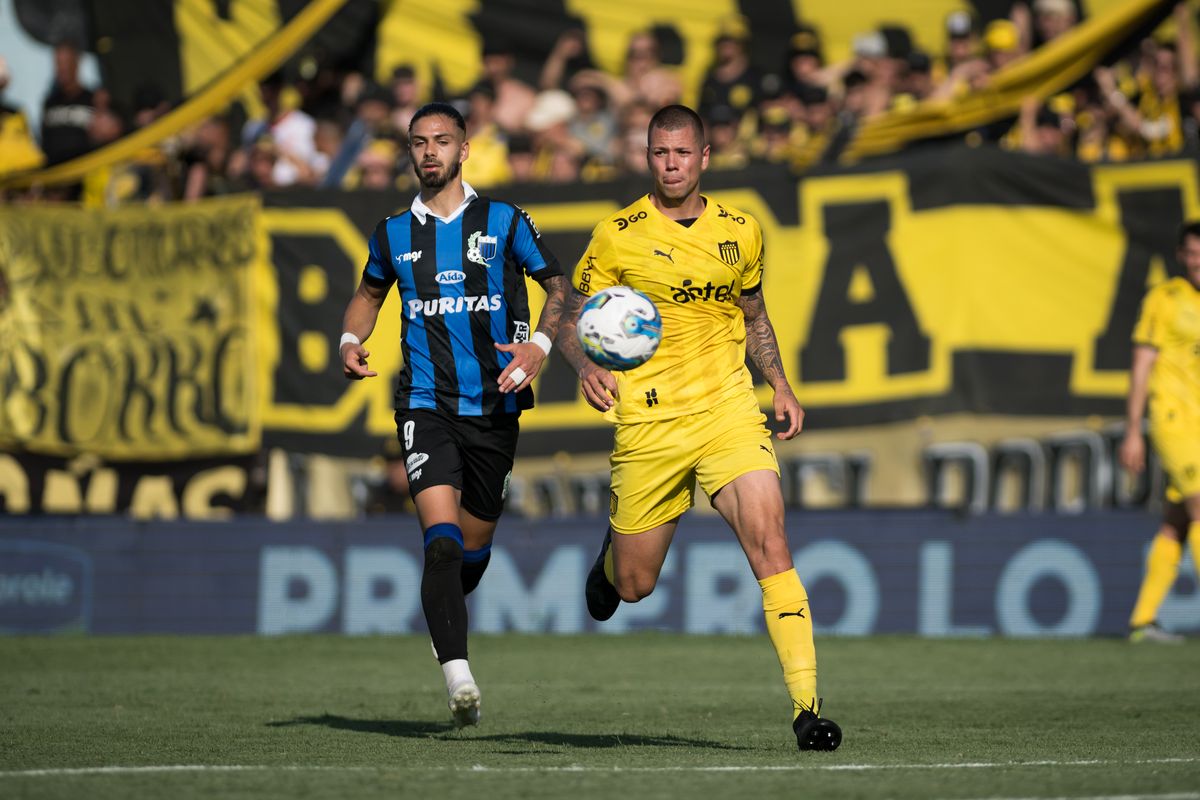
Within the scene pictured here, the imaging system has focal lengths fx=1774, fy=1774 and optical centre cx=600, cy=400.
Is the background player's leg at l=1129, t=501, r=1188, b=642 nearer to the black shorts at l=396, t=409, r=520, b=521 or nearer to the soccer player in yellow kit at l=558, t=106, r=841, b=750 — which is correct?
the soccer player in yellow kit at l=558, t=106, r=841, b=750

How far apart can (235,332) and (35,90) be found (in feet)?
16.9

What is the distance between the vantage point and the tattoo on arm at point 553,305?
7902 mm

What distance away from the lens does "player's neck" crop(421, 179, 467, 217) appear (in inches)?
315

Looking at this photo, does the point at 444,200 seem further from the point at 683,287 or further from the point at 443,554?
the point at 443,554

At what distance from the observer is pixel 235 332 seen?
49.7 ft

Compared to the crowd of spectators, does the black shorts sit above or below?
below

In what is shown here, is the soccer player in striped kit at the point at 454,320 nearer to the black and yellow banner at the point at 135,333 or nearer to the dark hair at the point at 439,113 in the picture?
the dark hair at the point at 439,113

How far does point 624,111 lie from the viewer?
16094mm

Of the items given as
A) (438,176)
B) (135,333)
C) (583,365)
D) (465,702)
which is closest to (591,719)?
(465,702)

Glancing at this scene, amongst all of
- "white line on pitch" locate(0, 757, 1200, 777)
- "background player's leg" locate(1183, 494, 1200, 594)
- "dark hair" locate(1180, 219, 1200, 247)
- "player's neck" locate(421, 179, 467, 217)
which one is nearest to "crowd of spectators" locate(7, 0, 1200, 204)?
"dark hair" locate(1180, 219, 1200, 247)

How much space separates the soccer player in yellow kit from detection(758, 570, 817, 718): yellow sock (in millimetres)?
41

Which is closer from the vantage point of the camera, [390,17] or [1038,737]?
[1038,737]

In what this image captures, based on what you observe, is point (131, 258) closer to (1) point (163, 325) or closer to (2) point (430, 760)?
(1) point (163, 325)

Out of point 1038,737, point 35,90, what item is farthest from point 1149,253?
point 35,90
